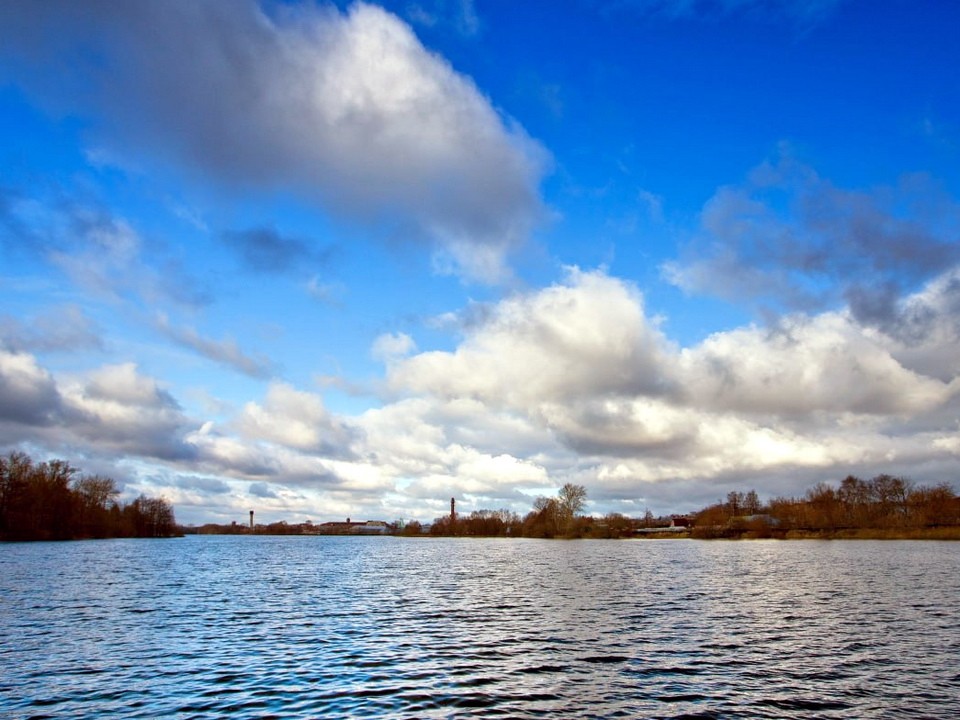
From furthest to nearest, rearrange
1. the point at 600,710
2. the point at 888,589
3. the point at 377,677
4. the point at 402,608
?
the point at 888,589 < the point at 402,608 < the point at 377,677 < the point at 600,710

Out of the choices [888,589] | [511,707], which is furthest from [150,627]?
[888,589]

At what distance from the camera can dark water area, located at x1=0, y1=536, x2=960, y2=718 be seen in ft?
83.0

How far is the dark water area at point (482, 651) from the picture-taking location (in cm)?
2531

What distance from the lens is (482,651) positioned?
3566cm

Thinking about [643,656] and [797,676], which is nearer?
[797,676]

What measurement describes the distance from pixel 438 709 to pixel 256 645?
56.4 feet

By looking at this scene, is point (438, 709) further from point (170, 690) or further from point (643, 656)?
point (643, 656)

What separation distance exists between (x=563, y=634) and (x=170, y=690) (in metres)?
22.8

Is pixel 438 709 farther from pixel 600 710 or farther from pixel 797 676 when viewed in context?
pixel 797 676

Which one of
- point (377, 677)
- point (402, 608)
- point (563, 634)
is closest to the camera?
point (377, 677)

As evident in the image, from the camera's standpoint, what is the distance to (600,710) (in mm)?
24297

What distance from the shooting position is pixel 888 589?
6550 cm

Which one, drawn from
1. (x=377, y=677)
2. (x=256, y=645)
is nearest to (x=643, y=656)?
(x=377, y=677)

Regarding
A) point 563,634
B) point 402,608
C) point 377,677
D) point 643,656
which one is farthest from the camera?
point 402,608
